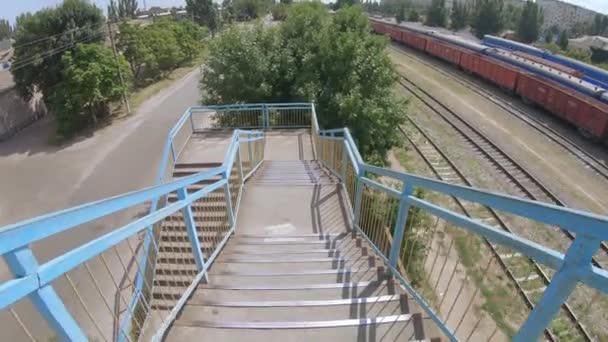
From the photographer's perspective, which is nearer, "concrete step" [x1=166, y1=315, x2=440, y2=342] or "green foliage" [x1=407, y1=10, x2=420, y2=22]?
"concrete step" [x1=166, y1=315, x2=440, y2=342]

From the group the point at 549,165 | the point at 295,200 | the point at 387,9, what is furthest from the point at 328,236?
the point at 387,9

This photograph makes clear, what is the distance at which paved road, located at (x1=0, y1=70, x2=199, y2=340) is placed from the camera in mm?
14148

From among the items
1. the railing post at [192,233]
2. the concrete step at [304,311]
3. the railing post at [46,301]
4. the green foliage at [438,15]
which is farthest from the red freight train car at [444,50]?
the green foliage at [438,15]

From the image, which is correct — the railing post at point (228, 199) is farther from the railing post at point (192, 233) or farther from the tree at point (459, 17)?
the tree at point (459, 17)

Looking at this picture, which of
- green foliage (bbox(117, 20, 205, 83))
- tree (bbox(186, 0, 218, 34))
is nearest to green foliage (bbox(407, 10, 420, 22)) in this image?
tree (bbox(186, 0, 218, 34))

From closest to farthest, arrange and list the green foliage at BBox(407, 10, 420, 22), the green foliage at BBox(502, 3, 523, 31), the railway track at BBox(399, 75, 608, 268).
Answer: the railway track at BBox(399, 75, 608, 268)
the green foliage at BBox(502, 3, 523, 31)
the green foliage at BBox(407, 10, 420, 22)

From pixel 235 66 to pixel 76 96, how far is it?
1149 centimetres

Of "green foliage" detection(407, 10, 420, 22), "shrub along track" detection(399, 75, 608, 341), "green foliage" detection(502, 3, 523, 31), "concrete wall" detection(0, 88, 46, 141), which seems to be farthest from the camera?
"green foliage" detection(407, 10, 420, 22)

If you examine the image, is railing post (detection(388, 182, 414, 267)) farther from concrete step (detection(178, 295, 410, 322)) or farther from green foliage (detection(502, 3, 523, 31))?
green foliage (detection(502, 3, 523, 31))

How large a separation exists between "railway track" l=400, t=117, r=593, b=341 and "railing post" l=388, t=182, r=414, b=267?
5.04ft

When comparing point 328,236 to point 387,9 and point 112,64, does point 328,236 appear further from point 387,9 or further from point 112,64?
point 387,9

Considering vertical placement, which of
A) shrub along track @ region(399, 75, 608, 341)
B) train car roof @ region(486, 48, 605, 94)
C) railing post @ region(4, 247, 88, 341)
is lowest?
shrub along track @ region(399, 75, 608, 341)

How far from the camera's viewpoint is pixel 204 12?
51.4 meters

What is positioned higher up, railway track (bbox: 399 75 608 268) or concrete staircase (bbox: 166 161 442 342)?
concrete staircase (bbox: 166 161 442 342)
